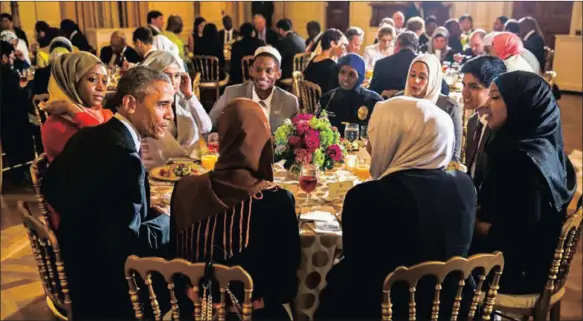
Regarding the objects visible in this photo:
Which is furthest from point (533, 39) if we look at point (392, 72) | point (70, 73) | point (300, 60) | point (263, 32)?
point (70, 73)

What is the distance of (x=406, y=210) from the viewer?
5.81ft

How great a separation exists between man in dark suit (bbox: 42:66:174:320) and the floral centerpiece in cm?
60

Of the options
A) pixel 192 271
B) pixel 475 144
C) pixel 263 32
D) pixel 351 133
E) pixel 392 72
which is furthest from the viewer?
pixel 263 32

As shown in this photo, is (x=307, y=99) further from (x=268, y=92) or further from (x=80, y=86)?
(x=80, y=86)

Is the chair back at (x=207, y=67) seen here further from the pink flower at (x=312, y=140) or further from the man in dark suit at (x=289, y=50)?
the pink flower at (x=312, y=140)

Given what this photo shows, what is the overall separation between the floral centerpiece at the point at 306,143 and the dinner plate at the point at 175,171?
481 millimetres

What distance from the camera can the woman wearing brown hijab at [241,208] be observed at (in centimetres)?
180

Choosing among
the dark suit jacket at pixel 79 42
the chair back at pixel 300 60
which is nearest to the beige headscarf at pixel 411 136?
the chair back at pixel 300 60

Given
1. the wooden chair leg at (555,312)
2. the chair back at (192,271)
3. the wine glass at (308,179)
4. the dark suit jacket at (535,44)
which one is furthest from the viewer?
the dark suit jacket at (535,44)

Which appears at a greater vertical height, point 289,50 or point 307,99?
A: point 289,50

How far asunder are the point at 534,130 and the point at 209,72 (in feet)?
20.6

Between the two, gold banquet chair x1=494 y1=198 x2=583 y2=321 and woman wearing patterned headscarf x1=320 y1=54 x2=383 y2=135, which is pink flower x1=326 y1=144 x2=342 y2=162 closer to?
gold banquet chair x1=494 y1=198 x2=583 y2=321

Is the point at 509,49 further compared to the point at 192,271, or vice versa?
the point at 509,49

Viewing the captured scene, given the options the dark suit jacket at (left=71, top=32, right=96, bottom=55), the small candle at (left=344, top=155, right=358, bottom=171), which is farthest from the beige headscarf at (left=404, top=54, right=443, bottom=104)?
the dark suit jacket at (left=71, top=32, right=96, bottom=55)
